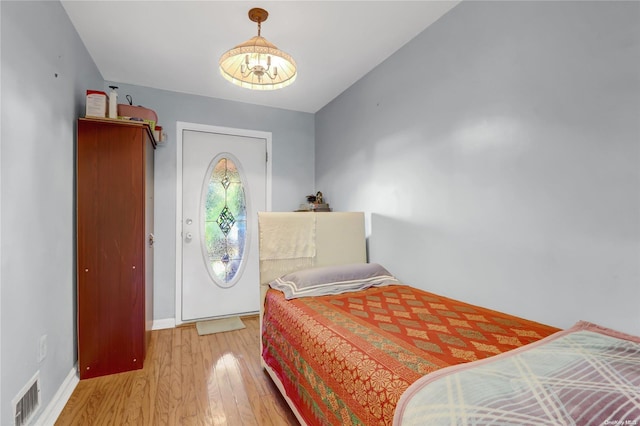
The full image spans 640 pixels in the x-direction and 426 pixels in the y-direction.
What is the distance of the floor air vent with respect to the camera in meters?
1.35

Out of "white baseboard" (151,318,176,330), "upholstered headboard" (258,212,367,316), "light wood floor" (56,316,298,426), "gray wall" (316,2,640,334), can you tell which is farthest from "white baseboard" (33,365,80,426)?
"gray wall" (316,2,640,334)

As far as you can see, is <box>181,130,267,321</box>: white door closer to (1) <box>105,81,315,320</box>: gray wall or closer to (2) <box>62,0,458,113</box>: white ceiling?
(1) <box>105,81,315,320</box>: gray wall

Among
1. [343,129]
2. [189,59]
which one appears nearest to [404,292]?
[343,129]

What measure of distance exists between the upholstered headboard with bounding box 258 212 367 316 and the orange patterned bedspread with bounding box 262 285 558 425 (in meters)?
0.38

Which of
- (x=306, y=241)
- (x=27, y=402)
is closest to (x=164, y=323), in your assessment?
(x=27, y=402)

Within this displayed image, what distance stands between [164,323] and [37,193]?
76.2 inches

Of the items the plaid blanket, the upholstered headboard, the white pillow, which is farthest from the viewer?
the upholstered headboard

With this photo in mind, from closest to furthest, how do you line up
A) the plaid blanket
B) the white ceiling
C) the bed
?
the plaid blanket, the bed, the white ceiling

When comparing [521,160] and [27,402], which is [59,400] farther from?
[521,160]

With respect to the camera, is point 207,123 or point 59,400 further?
point 207,123

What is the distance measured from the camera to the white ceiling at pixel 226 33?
188cm

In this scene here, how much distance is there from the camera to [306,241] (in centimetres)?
243

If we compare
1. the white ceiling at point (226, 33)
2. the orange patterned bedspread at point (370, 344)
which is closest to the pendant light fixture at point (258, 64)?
the white ceiling at point (226, 33)

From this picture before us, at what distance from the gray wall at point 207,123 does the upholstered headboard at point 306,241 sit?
1226 mm
